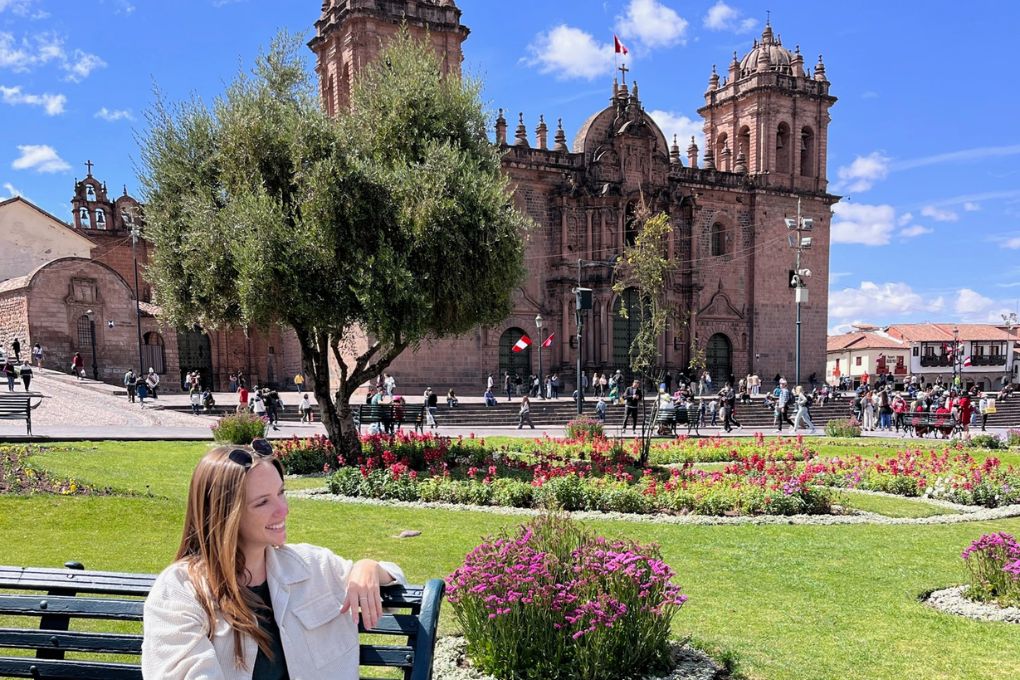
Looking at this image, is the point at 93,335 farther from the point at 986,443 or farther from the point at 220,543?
the point at 220,543

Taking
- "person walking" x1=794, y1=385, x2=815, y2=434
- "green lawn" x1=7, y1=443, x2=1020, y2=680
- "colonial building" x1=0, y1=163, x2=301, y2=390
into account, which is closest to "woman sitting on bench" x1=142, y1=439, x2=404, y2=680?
"green lawn" x1=7, y1=443, x2=1020, y2=680

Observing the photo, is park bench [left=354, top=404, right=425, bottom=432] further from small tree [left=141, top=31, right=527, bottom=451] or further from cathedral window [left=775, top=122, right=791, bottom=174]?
cathedral window [left=775, top=122, right=791, bottom=174]

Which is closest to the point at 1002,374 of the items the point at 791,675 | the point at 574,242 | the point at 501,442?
the point at 574,242

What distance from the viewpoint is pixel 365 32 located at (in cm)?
3169

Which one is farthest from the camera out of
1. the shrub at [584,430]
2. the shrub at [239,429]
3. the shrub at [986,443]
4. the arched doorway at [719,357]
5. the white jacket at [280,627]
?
the arched doorway at [719,357]

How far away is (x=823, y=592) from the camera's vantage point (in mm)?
5828

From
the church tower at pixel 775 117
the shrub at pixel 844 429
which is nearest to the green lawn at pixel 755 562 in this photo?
the shrub at pixel 844 429

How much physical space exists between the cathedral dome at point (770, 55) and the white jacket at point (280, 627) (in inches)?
1835

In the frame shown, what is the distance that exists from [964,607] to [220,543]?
5.42 meters

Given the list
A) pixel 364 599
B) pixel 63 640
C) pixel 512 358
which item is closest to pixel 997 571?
pixel 364 599

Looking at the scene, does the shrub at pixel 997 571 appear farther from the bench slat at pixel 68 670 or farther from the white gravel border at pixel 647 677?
the bench slat at pixel 68 670

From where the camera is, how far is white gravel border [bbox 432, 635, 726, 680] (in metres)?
4.12

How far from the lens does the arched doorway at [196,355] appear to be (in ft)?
116

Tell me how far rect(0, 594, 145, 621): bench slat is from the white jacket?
0.36m
